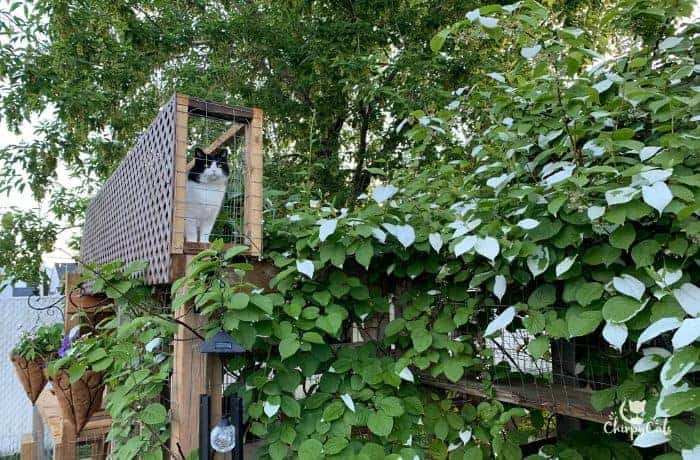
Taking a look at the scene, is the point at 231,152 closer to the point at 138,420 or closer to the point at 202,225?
the point at 202,225

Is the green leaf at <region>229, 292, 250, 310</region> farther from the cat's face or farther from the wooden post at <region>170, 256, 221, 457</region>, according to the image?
the cat's face

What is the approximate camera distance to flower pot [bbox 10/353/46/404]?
280cm

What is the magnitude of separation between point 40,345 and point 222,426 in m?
2.24

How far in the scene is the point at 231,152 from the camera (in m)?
1.85

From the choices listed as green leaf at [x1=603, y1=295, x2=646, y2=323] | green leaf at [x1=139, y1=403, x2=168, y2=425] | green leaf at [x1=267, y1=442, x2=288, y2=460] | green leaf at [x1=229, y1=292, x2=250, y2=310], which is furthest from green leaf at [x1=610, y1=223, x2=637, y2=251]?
green leaf at [x1=139, y1=403, x2=168, y2=425]

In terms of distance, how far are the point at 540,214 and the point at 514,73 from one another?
675 millimetres

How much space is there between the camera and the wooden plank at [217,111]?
1.60 metres

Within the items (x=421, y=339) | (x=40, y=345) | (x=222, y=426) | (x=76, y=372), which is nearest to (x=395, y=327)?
(x=421, y=339)

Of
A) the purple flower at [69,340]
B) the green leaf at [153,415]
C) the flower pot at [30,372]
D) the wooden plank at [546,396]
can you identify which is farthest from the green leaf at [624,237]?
the flower pot at [30,372]

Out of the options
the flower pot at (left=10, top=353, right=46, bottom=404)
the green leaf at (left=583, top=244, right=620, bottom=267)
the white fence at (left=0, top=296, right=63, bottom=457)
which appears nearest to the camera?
the green leaf at (left=583, top=244, right=620, bottom=267)

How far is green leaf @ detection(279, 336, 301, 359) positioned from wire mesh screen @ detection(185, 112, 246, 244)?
1.39ft

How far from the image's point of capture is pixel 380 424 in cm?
148

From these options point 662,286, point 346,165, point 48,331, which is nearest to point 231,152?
point 662,286

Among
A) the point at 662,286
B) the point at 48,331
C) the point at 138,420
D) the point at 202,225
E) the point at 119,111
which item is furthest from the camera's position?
the point at 119,111
